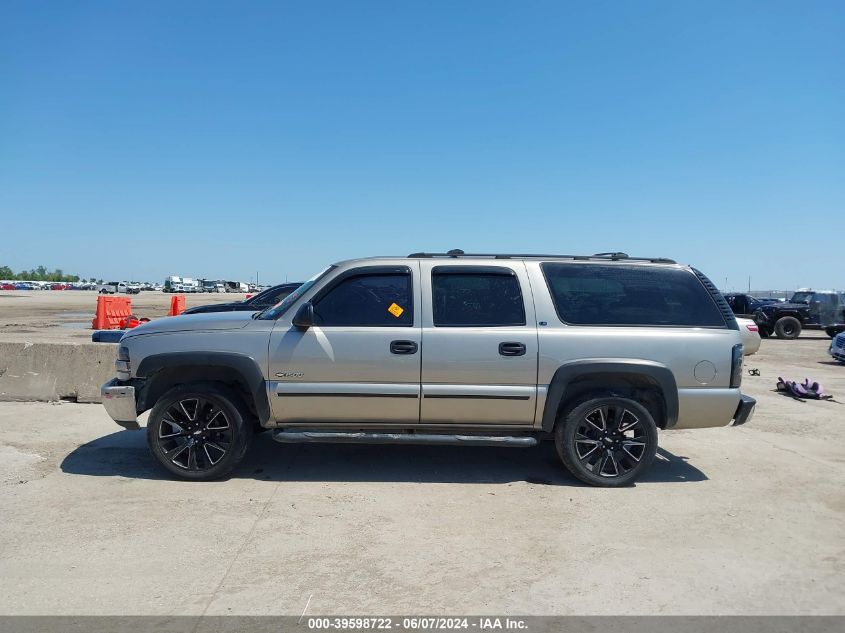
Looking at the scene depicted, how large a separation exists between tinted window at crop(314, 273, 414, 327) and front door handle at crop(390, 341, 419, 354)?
0.17 m

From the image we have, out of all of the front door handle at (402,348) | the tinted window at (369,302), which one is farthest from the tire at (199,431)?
the front door handle at (402,348)

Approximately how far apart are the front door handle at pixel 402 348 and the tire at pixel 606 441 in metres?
1.37

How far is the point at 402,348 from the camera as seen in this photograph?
495 cm

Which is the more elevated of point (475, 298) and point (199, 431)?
point (475, 298)

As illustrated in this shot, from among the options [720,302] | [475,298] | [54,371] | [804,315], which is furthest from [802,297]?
[54,371]

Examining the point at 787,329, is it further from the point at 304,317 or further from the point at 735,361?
the point at 304,317

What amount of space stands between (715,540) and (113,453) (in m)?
5.24

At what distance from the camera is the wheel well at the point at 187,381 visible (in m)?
5.13

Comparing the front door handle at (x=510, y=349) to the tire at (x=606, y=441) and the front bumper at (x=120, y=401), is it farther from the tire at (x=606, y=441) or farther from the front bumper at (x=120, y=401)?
the front bumper at (x=120, y=401)

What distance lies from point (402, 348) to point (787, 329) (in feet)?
71.7

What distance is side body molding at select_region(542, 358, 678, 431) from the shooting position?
493cm

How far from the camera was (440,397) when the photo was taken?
195 inches
